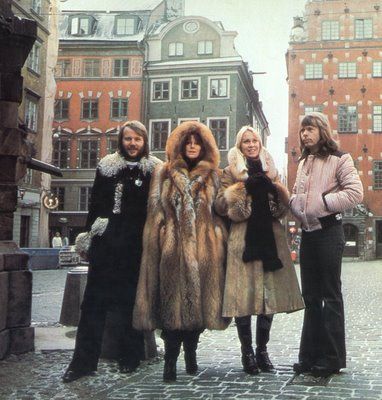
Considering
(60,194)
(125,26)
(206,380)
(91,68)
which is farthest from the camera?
(125,26)

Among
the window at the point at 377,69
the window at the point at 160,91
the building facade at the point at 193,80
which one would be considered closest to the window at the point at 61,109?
the building facade at the point at 193,80

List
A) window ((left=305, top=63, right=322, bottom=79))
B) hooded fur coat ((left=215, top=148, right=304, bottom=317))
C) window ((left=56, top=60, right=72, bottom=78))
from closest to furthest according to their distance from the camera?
1. hooded fur coat ((left=215, top=148, right=304, bottom=317))
2. window ((left=56, top=60, right=72, bottom=78))
3. window ((left=305, top=63, right=322, bottom=79))

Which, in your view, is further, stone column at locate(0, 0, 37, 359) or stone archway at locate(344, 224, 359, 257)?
stone archway at locate(344, 224, 359, 257)

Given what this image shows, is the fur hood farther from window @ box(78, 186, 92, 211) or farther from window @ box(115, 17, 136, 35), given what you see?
window @ box(115, 17, 136, 35)

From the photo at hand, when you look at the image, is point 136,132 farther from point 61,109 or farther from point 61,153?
point 61,109

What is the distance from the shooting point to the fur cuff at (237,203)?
472 cm

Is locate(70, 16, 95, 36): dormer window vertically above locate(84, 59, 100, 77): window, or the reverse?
locate(70, 16, 95, 36): dormer window

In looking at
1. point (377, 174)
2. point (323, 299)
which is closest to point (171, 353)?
point (323, 299)

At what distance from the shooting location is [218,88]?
120ft

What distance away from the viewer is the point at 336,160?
15.8ft

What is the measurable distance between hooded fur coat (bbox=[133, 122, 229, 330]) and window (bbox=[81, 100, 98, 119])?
34.4m

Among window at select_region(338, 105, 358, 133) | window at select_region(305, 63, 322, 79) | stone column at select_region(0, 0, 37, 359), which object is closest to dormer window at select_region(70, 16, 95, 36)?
window at select_region(305, 63, 322, 79)

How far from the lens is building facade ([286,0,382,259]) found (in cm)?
3903

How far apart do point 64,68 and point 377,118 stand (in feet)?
63.6
